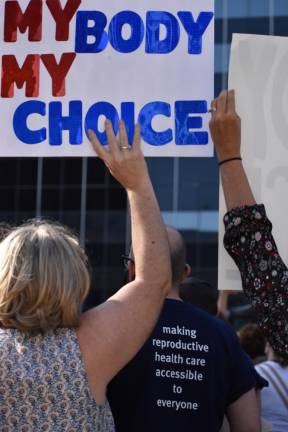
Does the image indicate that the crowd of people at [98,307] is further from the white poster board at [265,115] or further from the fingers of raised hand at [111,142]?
the white poster board at [265,115]

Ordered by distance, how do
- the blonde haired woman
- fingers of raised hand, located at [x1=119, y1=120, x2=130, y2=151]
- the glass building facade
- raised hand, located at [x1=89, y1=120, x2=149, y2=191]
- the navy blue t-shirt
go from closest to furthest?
the blonde haired woman, raised hand, located at [x1=89, y1=120, x2=149, y2=191], fingers of raised hand, located at [x1=119, y1=120, x2=130, y2=151], the navy blue t-shirt, the glass building facade

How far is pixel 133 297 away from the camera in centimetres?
211

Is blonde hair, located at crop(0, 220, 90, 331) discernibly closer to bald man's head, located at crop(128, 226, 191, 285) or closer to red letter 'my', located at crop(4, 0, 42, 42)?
bald man's head, located at crop(128, 226, 191, 285)

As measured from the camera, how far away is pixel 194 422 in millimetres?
2592

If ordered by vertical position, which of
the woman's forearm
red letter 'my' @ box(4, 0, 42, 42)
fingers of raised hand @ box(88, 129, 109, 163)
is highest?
red letter 'my' @ box(4, 0, 42, 42)

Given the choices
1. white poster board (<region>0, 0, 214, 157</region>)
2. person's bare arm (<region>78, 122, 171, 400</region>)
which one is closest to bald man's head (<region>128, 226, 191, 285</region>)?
white poster board (<region>0, 0, 214, 157</region>)

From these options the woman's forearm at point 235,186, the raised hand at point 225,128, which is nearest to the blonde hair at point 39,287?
the woman's forearm at point 235,186

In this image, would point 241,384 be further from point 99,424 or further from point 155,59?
point 155,59

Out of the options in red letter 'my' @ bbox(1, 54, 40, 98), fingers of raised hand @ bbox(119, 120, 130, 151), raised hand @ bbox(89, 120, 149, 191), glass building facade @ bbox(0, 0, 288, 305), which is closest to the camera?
raised hand @ bbox(89, 120, 149, 191)

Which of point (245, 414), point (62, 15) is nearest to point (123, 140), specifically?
point (62, 15)

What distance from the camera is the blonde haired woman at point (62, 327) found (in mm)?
1983

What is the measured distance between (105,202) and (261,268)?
29.3 metres

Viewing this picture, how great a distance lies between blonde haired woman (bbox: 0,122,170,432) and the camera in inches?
78.1

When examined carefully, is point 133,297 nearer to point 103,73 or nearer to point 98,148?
point 98,148
